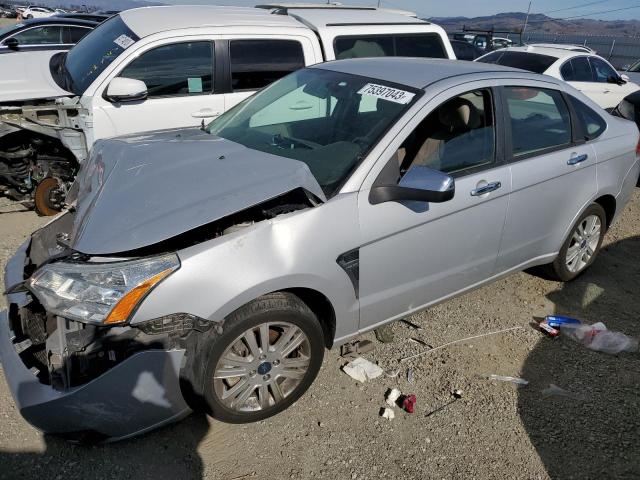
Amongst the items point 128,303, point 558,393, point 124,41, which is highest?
point 124,41

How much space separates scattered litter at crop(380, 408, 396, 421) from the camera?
2877 mm

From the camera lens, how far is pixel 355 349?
3363mm

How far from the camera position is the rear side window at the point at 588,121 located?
3.89 metres

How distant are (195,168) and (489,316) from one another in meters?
2.41

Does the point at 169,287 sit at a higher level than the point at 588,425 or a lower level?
higher

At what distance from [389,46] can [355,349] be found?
3.80m

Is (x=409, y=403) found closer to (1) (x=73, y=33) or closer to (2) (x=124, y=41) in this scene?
(2) (x=124, y=41)

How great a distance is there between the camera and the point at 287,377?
2773 millimetres

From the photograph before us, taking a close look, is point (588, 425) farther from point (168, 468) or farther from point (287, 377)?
point (168, 468)

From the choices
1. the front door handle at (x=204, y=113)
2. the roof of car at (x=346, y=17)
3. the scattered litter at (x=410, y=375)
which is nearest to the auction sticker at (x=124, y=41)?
the front door handle at (x=204, y=113)

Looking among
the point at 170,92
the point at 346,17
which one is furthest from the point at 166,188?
the point at 346,17

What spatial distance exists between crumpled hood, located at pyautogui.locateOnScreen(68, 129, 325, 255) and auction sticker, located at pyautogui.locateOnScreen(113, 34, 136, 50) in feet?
6.67

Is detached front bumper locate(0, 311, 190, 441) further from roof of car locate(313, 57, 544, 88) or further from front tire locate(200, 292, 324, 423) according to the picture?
roof of car locate(313, 57, 544, 88)

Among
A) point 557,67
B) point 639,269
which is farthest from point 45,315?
point 557,67
